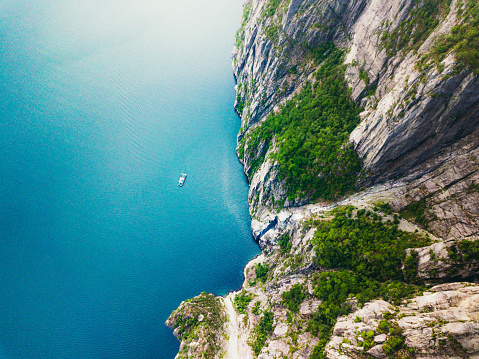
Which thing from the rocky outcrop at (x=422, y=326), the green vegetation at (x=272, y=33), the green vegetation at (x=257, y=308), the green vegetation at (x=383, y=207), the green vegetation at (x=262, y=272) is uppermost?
the green vegetation at (x=272, y=33)

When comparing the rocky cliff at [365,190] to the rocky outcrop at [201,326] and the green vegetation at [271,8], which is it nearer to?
the rocky outcrop at [201,326]

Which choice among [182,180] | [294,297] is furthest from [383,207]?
[182,180]

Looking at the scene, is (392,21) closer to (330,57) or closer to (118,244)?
(330,57)

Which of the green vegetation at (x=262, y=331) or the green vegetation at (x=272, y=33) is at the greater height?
the green vegetation at (x=272, y=33)

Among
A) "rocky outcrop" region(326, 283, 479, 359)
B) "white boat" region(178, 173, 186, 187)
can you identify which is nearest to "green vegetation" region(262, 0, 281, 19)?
"white boat" region(178, 173, 186, 187)

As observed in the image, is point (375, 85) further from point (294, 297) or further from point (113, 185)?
point (113, 185)

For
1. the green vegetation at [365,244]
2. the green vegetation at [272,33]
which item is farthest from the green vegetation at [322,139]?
the green vegetation at [272,33]
